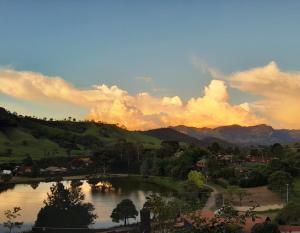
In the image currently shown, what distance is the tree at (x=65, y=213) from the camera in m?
47.4

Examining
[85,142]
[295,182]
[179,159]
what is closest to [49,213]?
[295,182]

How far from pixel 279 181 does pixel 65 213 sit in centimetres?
3275

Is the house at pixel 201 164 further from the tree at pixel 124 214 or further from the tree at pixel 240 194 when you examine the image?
the tree at pixel 124 214

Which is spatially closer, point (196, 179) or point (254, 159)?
point (196, 179)

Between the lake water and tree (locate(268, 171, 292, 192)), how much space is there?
18.6 m

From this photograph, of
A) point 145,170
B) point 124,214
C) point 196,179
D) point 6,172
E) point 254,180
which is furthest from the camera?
point 145,170

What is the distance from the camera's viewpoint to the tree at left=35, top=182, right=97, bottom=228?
156ft

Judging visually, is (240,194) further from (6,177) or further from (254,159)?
(6,177)

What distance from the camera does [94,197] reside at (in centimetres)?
7875

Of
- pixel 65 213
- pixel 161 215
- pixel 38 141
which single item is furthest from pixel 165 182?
pixel 38 141

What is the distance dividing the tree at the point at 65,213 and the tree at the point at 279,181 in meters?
28.2

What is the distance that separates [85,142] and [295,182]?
108796mm

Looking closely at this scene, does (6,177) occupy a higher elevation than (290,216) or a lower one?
higher

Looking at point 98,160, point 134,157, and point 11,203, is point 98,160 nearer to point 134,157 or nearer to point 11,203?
point 134,157
